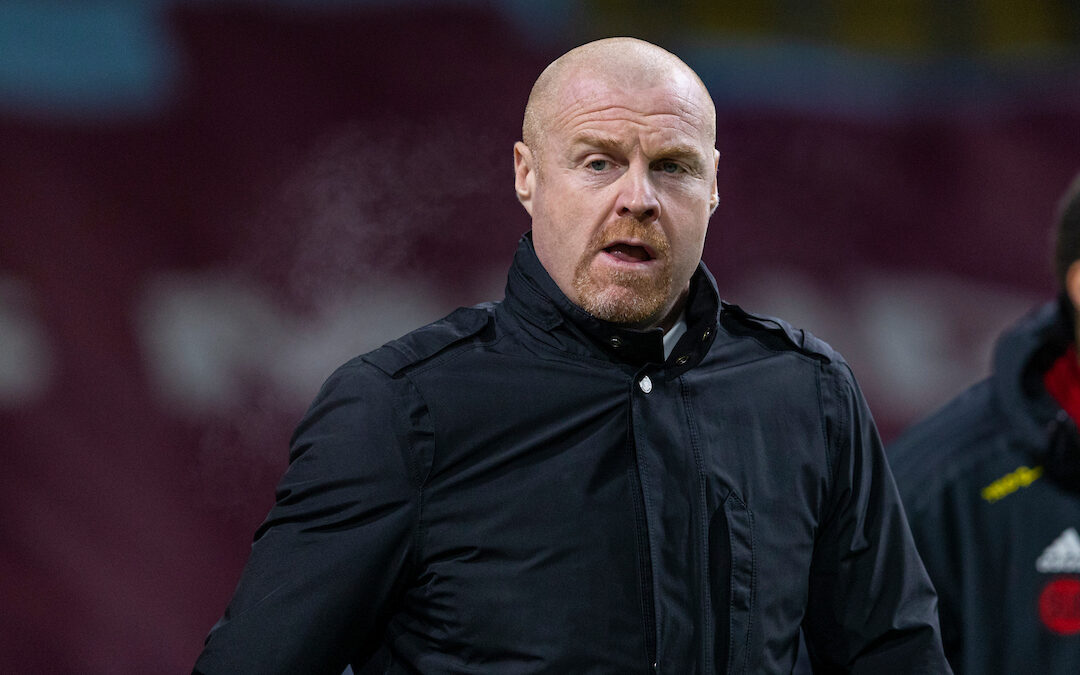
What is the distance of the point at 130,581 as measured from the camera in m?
2.61

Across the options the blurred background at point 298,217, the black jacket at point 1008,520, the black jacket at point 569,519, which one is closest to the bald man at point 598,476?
the black jacket at point 569,519

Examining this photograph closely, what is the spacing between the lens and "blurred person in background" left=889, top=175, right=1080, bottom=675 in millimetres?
1887

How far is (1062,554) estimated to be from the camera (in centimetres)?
191

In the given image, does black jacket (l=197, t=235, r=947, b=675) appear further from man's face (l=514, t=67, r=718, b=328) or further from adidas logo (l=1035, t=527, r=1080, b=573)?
adidas logo (l=1035, t=527, r=1080, b=573)

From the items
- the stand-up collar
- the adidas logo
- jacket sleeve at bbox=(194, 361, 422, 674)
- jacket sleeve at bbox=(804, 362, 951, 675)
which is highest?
the stand-up collar

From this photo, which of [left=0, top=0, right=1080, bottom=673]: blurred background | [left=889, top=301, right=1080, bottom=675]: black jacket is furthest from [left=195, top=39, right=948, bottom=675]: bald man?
[left=0, top=0, right=1080, bottom=673]: blurred background

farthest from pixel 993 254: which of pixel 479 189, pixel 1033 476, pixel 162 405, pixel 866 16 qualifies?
pixel 162 405

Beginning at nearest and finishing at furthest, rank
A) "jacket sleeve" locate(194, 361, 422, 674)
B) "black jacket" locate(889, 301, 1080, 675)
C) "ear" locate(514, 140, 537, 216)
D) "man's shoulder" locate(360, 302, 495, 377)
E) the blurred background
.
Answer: "jacket sleeve" locate(194, 361, 422, 674) → "man's shoulder" locate(360, 302, 495, 377) → "ear" locate(514, 140, 537, 216) → "black jacket" locate(889, 301, 1080, 675) → the blurred background

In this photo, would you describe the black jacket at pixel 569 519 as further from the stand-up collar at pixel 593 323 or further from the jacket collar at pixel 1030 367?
the jacket collar at pixel 1030 367

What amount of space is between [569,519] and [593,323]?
224 mm

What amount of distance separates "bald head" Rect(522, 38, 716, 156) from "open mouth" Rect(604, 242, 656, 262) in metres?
0.17

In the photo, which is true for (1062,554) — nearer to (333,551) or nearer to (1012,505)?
(1012,505)

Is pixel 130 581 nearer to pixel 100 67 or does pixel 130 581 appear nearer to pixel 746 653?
pixel 100 67

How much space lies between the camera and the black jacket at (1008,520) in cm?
188
